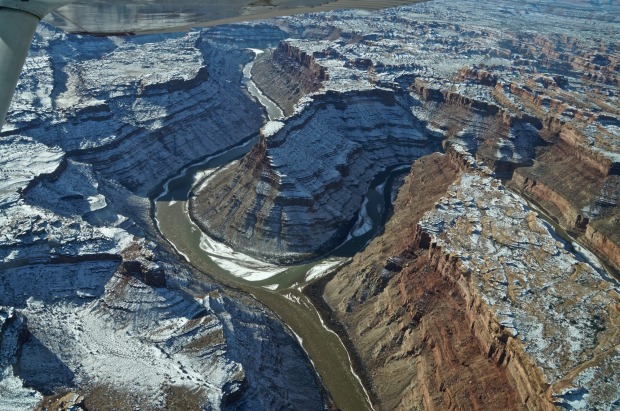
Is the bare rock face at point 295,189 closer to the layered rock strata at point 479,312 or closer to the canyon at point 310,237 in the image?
the canyon at point 310,237

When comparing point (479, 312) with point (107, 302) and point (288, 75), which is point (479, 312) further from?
point (288, 75)

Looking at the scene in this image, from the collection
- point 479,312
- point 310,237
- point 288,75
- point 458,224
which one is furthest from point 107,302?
point 288,75

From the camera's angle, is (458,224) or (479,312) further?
(458,224)

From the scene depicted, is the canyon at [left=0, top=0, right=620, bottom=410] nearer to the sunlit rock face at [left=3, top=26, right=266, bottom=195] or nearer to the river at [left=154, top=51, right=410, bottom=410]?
the sunlit rock face at [left=3, top=26, right=266, bottom=195]

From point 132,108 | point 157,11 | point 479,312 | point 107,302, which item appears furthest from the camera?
point 132,108

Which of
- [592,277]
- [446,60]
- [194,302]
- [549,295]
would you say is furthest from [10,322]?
[446,60]

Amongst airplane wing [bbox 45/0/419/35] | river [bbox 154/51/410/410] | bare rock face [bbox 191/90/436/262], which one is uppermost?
airplane wing [bbox 45/0/419/35]

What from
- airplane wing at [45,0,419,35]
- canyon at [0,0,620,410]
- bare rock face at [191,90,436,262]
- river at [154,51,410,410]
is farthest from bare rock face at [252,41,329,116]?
airplane wing at [45,0,419,35]
